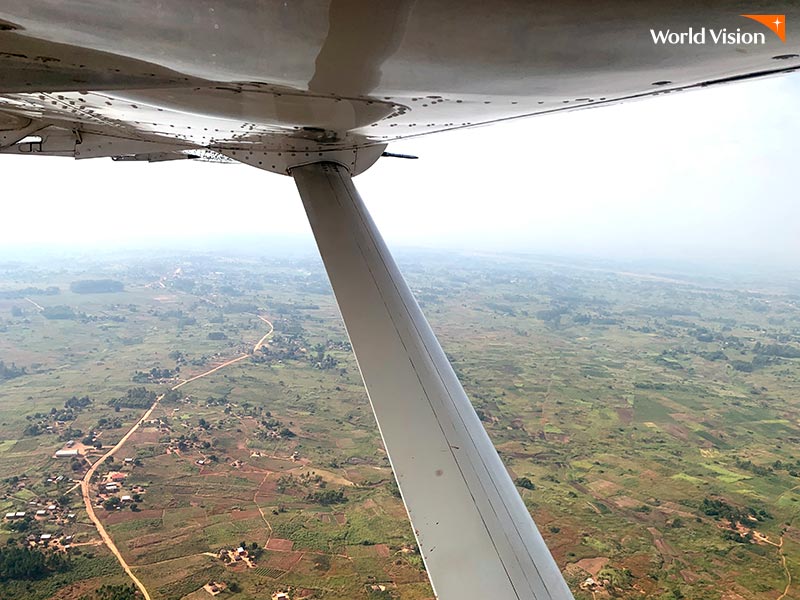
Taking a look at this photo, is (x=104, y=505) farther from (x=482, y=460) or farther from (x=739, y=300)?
(x=739, y=300)

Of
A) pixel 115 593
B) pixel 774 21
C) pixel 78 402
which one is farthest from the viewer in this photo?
pixel 78 402

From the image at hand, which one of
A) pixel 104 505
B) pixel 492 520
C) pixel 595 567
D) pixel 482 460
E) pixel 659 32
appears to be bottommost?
pixel 104 505

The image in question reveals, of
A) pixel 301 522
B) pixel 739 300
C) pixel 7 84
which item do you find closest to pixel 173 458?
pixel 301 522

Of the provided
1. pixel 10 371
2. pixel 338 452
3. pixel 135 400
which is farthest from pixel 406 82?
pixel 10 371

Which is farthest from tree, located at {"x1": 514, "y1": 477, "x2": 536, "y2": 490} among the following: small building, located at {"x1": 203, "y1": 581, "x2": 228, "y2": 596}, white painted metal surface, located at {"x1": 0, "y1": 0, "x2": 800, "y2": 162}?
white painted metal surface, located at {"x1": 0, "y1": 0, "x2": 800, "y2": 162}

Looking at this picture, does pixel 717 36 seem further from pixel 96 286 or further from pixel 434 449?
pixel 96 286

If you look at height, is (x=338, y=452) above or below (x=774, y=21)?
below

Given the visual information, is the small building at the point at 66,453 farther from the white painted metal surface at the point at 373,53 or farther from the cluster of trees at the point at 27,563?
the white painted metal surface at the point at 373,53
